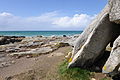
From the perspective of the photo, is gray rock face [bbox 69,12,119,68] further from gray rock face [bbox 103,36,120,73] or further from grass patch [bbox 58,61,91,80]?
gray rock face [bbox 103,36,120,73]

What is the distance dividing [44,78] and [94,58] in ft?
12.1

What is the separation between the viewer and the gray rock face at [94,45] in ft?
35.3

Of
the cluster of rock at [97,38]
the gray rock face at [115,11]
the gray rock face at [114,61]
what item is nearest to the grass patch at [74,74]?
the cluster of rock at [97,38]

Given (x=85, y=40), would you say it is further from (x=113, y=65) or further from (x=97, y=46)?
(x=113, y=65)

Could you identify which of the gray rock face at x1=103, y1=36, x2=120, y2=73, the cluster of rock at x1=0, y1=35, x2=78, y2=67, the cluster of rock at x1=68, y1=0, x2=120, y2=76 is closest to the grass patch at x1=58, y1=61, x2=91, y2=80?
the cluster of rock at x1=68, y1=0, x2=120, y2=76

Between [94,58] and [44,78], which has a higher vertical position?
[94,58]

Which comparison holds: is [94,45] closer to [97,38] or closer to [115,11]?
[97,38]

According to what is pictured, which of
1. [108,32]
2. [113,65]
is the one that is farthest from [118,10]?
[113,65]

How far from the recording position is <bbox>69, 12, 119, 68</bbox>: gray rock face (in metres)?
10.8

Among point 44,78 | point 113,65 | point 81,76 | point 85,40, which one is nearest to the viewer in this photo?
point 113,65

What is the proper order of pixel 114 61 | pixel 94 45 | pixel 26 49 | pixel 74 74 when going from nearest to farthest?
pixel 114 61, pixel 74 74, pixel 94 45, pixel 26 49

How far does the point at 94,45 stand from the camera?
1091 cm

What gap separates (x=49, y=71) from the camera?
11.7 meters

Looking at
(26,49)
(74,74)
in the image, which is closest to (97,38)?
(74,74)
